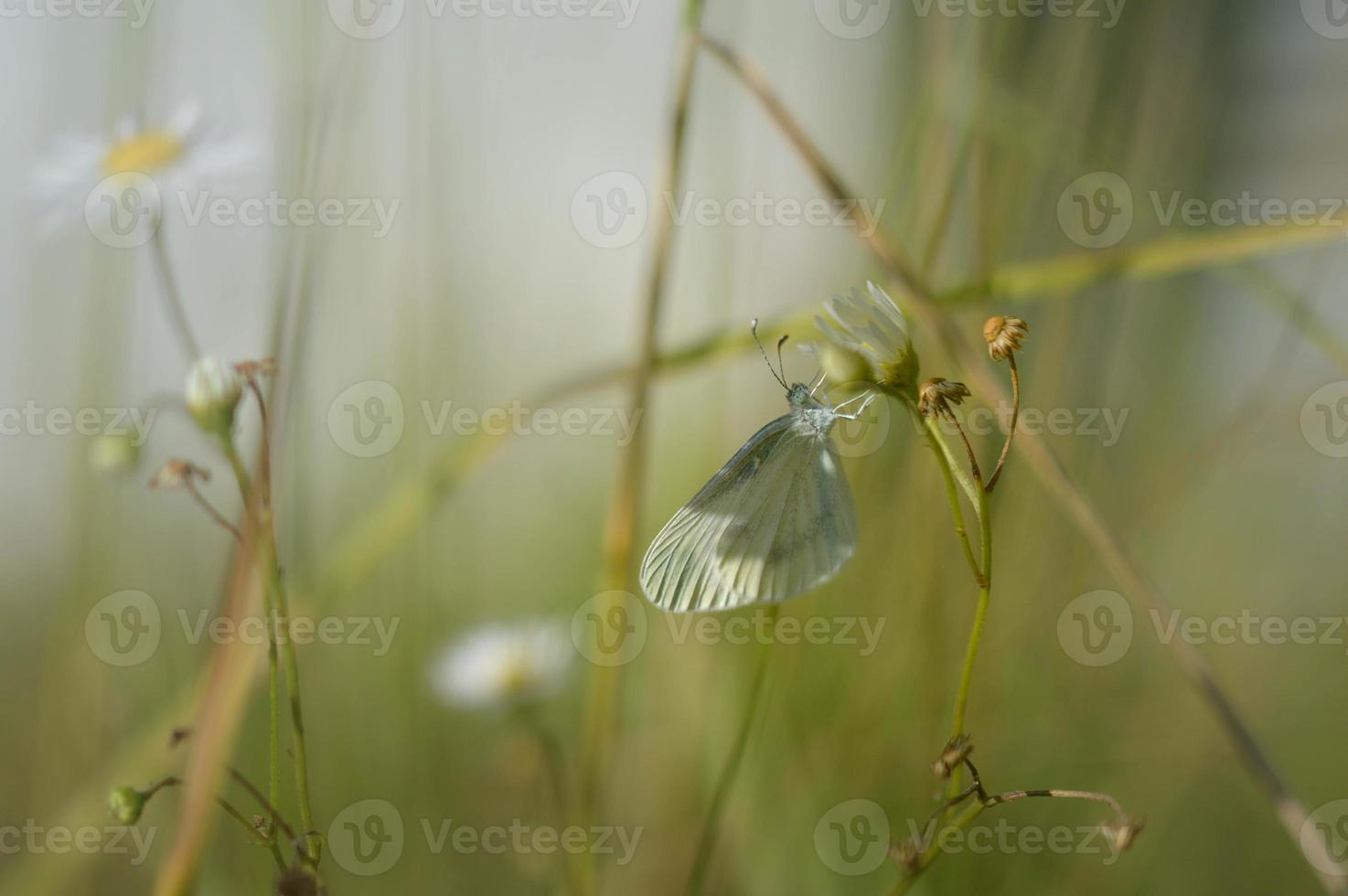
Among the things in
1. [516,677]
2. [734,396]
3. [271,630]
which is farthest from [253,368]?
[734,396]

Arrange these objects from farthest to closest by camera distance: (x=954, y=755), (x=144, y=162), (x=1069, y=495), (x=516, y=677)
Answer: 1. (x=516, y=677)
2. (x=144, y=162)
3. (x=1069, y=495)
4. (x=954, y=755)

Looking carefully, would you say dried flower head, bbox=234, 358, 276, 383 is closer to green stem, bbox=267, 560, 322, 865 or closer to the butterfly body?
green stem, bbox=267, 560, 322, 865

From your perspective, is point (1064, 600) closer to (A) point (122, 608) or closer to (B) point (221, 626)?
(B) point (221, 626)

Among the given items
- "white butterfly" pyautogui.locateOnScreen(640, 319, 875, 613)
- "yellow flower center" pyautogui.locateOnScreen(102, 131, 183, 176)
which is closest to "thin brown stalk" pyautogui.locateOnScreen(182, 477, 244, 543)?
"white butterfly" pyautogui.locateOnScreen(640, 319, 875, 613)

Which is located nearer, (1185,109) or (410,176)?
(410,176)

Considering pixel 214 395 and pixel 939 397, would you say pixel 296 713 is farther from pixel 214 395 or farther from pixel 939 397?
pixel 939 397

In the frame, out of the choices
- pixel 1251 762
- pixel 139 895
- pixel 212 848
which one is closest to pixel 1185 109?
pixel 1251 762
